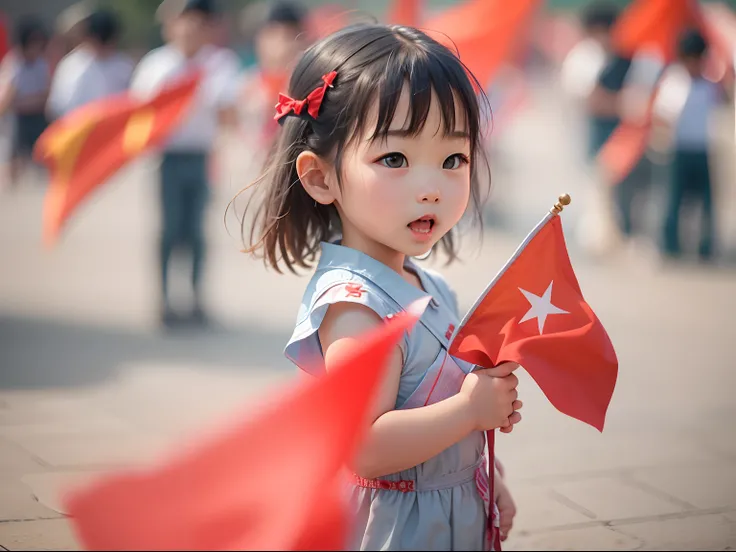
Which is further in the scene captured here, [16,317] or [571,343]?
[16,317]

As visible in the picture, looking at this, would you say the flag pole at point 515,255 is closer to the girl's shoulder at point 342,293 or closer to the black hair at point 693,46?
the girl's shoulder at point 342,293

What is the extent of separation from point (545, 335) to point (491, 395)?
156mm

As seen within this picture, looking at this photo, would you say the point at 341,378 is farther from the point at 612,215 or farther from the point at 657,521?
the point at 612,215

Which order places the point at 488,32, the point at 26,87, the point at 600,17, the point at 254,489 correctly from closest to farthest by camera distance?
the point at 254,489 < the point at 488,32 < the point at 600,17 < the point at 26,87

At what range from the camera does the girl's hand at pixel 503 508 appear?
227 centimetres

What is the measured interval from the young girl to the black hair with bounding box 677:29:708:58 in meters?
6.56

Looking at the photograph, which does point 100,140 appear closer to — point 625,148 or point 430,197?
point 430,197

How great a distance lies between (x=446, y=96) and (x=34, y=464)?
2.22 m

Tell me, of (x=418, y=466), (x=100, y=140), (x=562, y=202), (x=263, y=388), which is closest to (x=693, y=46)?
(x=100, y=140)

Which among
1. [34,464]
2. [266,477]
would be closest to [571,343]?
[266,477]

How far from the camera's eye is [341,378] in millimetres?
1660

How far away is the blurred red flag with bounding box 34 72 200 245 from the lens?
5.14m

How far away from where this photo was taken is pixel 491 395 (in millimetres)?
1960

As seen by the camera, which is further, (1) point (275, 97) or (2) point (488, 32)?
(1) point (275, 97)
